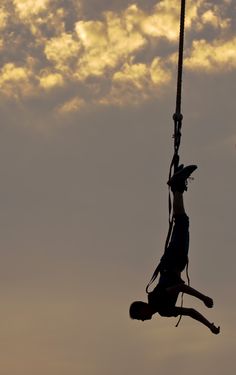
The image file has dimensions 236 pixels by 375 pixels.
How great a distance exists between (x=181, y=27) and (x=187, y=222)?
10.6 feet

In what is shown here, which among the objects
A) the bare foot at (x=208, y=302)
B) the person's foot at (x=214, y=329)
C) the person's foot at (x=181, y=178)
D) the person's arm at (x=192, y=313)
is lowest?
the person's foot at (x=214, y=329)

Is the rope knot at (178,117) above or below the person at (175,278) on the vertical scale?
above

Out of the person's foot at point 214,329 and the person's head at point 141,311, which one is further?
the person's head at point 141,311

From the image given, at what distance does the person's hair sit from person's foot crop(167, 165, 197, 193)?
1.99 meters

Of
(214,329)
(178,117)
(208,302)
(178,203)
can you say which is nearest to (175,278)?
(208,302)

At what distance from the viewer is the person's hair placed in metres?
23.6

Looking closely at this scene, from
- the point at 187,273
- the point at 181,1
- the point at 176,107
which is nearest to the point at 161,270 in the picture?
the point at 187,273

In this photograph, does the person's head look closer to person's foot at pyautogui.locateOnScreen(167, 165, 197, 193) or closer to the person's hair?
the person's hair

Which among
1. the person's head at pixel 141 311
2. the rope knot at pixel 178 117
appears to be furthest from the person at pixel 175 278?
the rope knot at pixel 178 117

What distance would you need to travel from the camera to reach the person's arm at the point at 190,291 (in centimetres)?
2325

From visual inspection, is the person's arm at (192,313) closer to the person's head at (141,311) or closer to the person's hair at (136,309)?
the person's head at (141,311)

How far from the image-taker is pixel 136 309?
2367 centimetres

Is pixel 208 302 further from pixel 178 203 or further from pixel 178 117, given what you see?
pixel 178 117

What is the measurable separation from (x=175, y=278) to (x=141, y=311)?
82 cm
